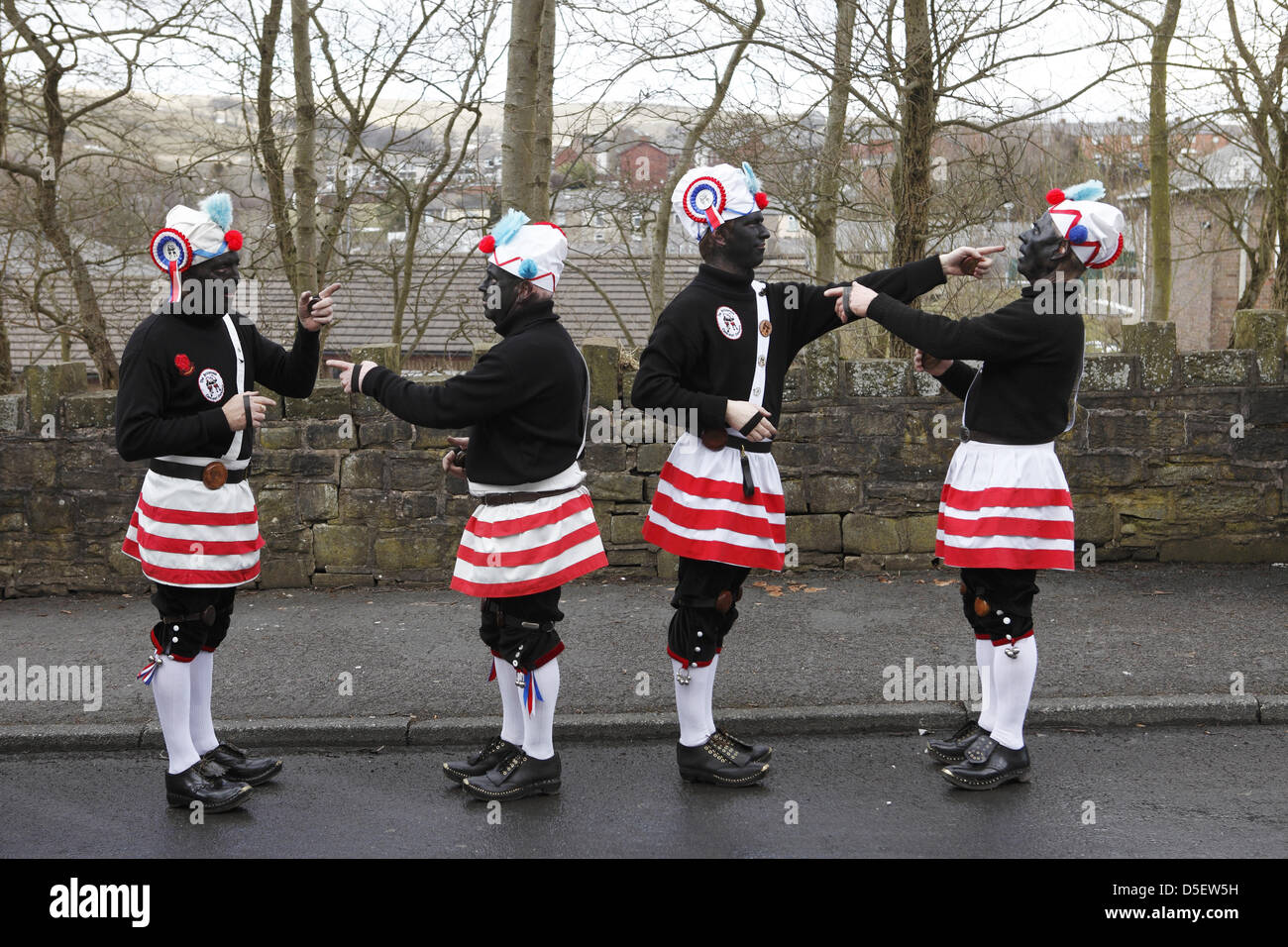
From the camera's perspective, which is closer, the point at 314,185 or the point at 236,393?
the point at 236,393

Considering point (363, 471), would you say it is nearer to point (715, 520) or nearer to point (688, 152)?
point (715, 520)

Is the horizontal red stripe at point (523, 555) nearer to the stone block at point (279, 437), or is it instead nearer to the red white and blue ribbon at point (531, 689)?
the red white and blue ribbon at point (531, 689)

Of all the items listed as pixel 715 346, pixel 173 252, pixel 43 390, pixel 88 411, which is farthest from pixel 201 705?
pixel 43 390

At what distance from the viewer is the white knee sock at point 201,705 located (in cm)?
442

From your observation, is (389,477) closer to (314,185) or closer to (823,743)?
(823,743)

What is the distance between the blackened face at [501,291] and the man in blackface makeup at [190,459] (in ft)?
2.14

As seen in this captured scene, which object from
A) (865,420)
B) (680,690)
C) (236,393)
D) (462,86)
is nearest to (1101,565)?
(865,420)

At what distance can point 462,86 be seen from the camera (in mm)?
13031

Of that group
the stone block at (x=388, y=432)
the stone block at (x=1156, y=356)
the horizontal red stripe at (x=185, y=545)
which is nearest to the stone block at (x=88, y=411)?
the stone block at (x=388, y=432)

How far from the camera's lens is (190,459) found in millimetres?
4277

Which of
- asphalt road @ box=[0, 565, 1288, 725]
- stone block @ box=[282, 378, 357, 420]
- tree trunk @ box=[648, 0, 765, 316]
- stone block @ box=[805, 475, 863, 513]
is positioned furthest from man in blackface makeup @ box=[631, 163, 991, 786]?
tree trunk @ box=[648, 0, 765, 316]
